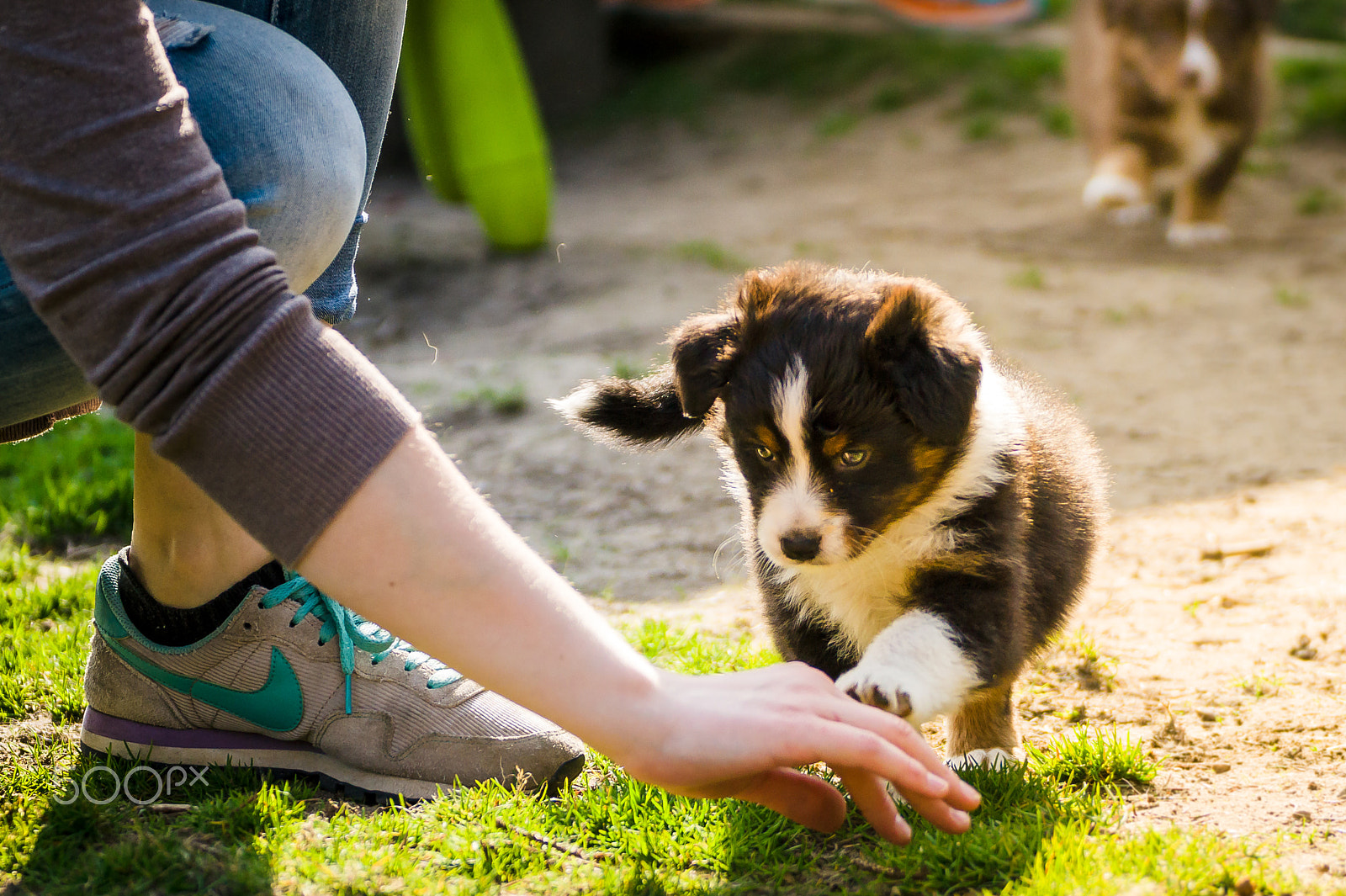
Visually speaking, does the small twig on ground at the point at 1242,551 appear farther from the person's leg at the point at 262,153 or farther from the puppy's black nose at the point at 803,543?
the person's leg at the point at 262,153

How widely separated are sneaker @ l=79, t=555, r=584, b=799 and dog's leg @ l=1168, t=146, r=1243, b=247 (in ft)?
22.5

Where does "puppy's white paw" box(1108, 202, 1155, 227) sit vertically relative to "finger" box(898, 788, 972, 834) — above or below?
below

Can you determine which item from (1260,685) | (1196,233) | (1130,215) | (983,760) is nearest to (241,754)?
(983,760)

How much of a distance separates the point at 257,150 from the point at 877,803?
1295 mm

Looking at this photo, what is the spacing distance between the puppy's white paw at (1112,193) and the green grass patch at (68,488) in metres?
6.44

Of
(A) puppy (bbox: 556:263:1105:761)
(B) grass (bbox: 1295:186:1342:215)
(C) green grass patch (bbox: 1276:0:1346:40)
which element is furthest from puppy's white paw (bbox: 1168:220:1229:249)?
(A) puppy (bbox: 556:263:1105:761)

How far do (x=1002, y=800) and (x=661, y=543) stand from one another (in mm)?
1742

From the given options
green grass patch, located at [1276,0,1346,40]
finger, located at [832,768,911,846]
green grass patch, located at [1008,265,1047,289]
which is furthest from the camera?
green grass patch, located at [1276,0,1346,40]

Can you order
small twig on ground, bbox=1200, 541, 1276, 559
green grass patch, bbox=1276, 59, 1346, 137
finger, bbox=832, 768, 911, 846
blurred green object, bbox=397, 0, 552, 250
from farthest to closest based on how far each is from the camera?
1. green grass patch, bbox=1276, 59, 1346, 137
2. blurred green object, bbox=397, 0, 552, 250
3. small twig on ground, bbox=1200, 541, 1276, 559
4. finger, bbox=832, 768, 911, 846

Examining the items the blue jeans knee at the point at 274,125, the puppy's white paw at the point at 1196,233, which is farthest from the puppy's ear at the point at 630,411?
the puppy's white paw at the point at 1196,233

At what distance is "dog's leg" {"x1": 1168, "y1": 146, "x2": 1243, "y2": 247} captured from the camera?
7.75m

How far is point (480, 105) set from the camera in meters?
6.95

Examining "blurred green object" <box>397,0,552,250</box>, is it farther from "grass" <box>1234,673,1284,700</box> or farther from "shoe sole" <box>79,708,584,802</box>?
"grass" <box>1234,673,1284,700</box>

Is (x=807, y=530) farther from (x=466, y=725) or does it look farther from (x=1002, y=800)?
(x=466, y=725)
